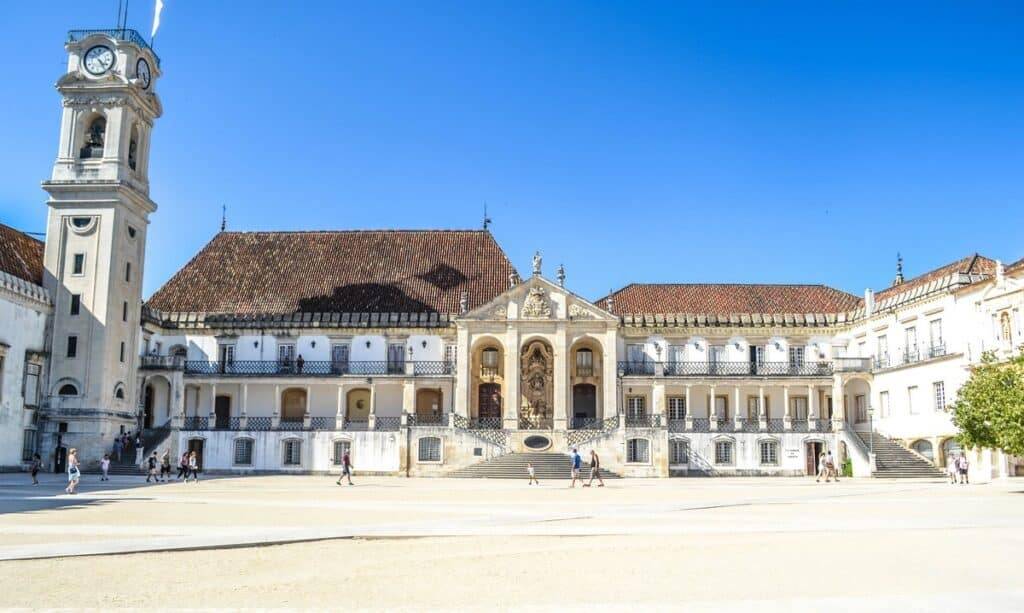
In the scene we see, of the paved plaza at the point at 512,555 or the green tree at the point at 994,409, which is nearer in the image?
the paved plaza at the point at 512,555

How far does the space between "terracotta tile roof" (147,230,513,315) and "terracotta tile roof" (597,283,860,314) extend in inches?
297

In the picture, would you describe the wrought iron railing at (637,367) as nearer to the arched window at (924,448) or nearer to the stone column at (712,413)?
the stone column at (712,413)

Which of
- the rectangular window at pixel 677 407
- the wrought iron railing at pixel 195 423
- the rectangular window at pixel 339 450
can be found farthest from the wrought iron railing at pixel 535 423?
the wrought iron railing at pixel 195 423

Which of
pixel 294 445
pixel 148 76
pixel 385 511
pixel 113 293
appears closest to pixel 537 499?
pixel 385 511

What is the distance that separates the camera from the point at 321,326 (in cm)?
4669

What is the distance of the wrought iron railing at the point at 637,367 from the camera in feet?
155

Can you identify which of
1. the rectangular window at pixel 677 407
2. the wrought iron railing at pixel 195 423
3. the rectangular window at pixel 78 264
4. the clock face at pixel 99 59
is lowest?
the wrought iron railing at pixel 195 423

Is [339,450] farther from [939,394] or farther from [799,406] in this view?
[939,394]

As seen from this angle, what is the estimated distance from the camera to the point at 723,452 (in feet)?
140

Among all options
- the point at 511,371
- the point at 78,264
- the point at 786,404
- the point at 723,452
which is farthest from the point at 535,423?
the point at 78,264

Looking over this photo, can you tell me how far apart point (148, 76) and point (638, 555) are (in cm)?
3961

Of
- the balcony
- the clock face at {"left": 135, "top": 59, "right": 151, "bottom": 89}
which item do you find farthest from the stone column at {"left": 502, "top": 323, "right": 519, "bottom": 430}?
the clock face at {"left": 135, "top": 59, "right": 151, "bottom": 89}

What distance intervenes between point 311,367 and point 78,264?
12.0 m

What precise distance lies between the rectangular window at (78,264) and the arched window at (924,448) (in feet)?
124
